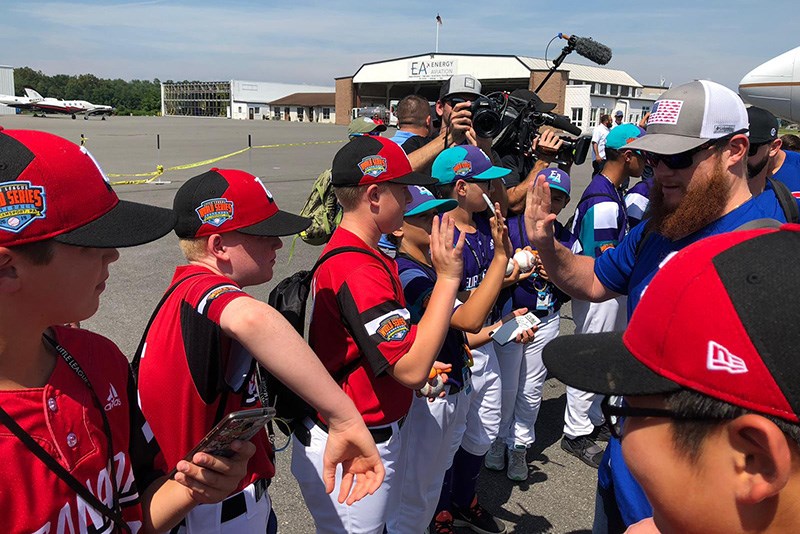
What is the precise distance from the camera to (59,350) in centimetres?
141

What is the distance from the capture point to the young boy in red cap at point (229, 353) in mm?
1742

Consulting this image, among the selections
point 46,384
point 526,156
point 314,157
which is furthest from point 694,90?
point 314,157

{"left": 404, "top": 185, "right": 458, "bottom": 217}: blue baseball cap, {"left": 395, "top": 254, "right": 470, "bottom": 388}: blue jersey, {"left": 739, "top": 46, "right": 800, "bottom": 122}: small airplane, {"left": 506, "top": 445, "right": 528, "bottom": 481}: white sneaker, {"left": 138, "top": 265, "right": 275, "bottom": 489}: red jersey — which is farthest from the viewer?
{"left": 739, "top": 46, "right": 800, "bottom": 122}: small airplane

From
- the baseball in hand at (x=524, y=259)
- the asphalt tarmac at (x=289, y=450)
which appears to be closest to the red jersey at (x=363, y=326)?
the asphalt tarmac at (x=289, y=450)

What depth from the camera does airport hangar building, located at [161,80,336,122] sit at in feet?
285

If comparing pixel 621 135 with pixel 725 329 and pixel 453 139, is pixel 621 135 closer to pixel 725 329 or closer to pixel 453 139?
pixel 453 139

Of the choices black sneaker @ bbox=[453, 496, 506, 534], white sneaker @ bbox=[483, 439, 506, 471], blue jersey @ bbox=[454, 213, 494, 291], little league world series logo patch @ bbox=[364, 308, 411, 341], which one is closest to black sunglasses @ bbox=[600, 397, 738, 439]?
little league world series logo patch @ bbox=[364, 308, 411, 341]

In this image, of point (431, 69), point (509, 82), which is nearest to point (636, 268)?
point (509, 82)

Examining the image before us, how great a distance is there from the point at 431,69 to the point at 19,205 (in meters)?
61.7

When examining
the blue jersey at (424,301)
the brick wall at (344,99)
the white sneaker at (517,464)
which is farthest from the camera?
the brick wall at (344,99)

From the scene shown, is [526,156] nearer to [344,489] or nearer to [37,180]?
[344,489]

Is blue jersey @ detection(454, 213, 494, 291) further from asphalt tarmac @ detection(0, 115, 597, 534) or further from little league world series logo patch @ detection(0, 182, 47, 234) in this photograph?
little league world series logo patch @ detection(0, 182, 47, 234)

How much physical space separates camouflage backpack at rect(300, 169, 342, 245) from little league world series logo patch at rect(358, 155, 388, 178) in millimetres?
1664

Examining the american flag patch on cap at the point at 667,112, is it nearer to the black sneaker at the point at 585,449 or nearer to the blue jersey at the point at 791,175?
the black sneaker at the point at 585,449
